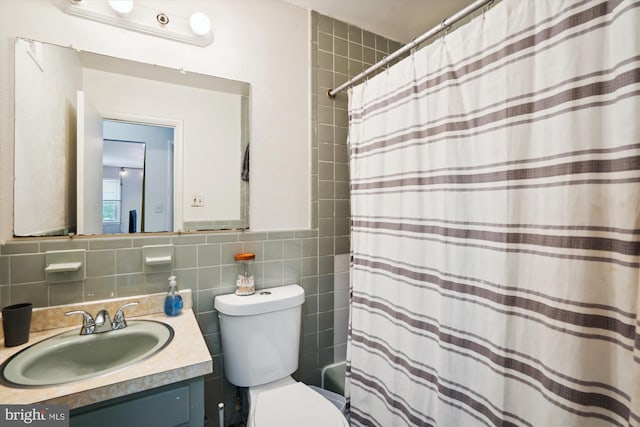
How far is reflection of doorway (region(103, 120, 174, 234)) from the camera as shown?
122cm

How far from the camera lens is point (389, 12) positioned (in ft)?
5.43

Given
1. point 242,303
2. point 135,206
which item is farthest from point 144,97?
point 242,303

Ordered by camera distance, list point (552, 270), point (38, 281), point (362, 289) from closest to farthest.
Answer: point (552, 270), point (38, 281), point (362, 289)

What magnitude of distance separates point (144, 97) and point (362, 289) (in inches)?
52.2

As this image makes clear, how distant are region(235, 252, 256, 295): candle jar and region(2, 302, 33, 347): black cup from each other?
2.38ft

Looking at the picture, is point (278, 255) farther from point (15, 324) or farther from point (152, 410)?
point (15, 324)

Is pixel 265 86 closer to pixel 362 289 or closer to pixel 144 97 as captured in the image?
pixel 144 97

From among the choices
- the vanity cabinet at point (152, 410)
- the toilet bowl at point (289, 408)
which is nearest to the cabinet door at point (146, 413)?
the vanity cabinet at point (152, 410)

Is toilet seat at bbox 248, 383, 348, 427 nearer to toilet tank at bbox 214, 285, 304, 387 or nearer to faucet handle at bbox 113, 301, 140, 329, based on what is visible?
toilet tank at bbox 214, 285, 304, 387

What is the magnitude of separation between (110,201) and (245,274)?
2.18 ft

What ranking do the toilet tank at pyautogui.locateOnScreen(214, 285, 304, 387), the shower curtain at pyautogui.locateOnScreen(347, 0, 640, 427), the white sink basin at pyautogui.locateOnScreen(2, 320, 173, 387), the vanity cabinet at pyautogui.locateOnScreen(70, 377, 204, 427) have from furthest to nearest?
the toilet tank at pyautogui.locateOnScreen(214, 285, 304, 387) → the white sink basin at pyautogui.locateOnScreen(2, 320, 173, 387) → the vanity cabinet at pyautogui.locateOnScreen(70, 377, 204, 427) → the shower curtain at pyautogui.locateOnScreen(347, 0, 640, 427)

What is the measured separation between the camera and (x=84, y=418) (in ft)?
2.49

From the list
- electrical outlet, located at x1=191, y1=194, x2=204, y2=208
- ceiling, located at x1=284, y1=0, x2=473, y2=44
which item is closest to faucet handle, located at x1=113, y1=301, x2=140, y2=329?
electrical outlet, located at x1=191, y1=194, x2=204, y2=208

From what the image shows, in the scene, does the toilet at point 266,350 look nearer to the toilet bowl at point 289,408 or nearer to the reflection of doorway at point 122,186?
the toilet bowl at point 289,408
